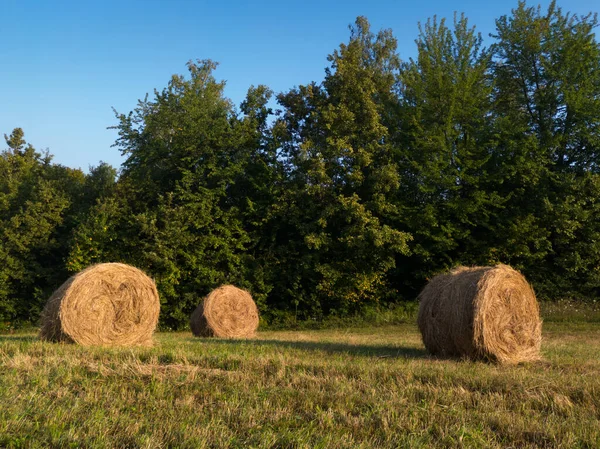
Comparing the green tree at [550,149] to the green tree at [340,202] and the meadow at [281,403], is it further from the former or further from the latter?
the meadow at [281,403]

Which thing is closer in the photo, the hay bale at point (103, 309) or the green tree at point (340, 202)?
the hay bale at point (103, 309)

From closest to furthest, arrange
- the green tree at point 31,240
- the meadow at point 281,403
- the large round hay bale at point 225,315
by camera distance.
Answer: the meadow at point 281,403
the large round hay bale at point 225,315
the green tree at point 31,240

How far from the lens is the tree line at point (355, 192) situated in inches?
990

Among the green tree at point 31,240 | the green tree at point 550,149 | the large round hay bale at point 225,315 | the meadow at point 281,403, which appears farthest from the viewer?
the green tree at point 31,240

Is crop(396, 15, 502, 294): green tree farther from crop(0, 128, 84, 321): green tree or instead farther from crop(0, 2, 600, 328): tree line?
crop(0, 128, 84, 321): green tree

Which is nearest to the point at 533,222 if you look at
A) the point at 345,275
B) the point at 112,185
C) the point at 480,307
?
the point at 345,275

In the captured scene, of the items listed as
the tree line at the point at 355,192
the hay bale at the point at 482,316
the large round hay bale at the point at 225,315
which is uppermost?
the tree line at the point at 355,192

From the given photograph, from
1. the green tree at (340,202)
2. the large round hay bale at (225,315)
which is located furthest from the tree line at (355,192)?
the large round hay bale at (225,315)

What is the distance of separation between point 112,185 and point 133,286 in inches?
814

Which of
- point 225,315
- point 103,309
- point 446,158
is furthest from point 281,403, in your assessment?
point 446,158

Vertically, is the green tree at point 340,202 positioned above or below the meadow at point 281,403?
above

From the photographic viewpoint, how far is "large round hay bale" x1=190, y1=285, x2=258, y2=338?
1714 cm

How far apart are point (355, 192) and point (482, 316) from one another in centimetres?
1852

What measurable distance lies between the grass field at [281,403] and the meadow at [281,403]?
16mm
